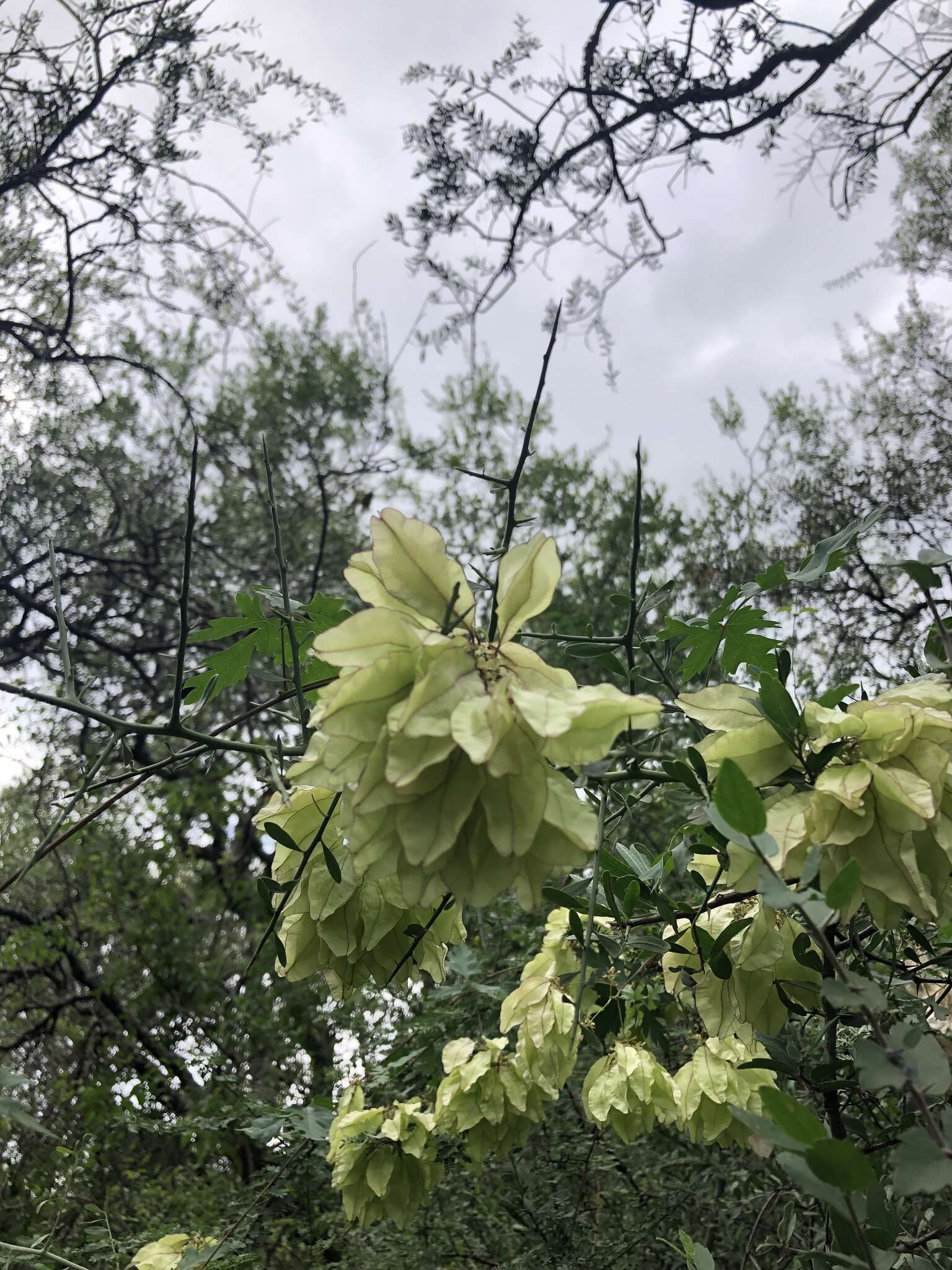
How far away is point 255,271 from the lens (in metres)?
3.53

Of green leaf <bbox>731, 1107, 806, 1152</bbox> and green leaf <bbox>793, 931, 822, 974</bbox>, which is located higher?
green leaf <bbox>793, 931, 822, 974</bbox>

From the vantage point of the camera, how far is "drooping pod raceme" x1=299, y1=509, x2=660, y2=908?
1.07ft

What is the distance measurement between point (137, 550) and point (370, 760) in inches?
146

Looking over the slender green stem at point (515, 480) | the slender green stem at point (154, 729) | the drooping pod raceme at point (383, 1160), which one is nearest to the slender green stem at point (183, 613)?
the slender green stem at point (154, 729)

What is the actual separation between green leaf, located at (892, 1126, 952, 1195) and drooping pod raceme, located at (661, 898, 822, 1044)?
20 centimetres

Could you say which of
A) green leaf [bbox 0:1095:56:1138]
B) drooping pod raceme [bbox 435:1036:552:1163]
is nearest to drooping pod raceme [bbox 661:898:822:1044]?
green leaf [bbox 0:1095:56:1138]

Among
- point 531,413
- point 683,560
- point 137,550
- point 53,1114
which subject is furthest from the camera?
point 683,560

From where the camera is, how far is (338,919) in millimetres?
463

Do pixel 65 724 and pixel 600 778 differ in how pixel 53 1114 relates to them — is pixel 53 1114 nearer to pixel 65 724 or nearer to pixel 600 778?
pixel 65 724

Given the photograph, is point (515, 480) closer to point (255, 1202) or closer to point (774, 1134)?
point (774, 1134)

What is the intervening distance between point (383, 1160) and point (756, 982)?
72 centimetres

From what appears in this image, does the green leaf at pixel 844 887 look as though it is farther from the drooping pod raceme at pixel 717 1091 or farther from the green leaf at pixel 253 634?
the drooping pod raceme at pixel 717 1091

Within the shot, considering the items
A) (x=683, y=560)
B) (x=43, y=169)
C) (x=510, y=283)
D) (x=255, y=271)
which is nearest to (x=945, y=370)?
(x=683, y=560)

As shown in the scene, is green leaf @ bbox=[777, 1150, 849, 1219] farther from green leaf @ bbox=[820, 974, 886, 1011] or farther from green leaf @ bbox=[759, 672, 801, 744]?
green leaf @ bbox=[759, 672, 801, 744]
